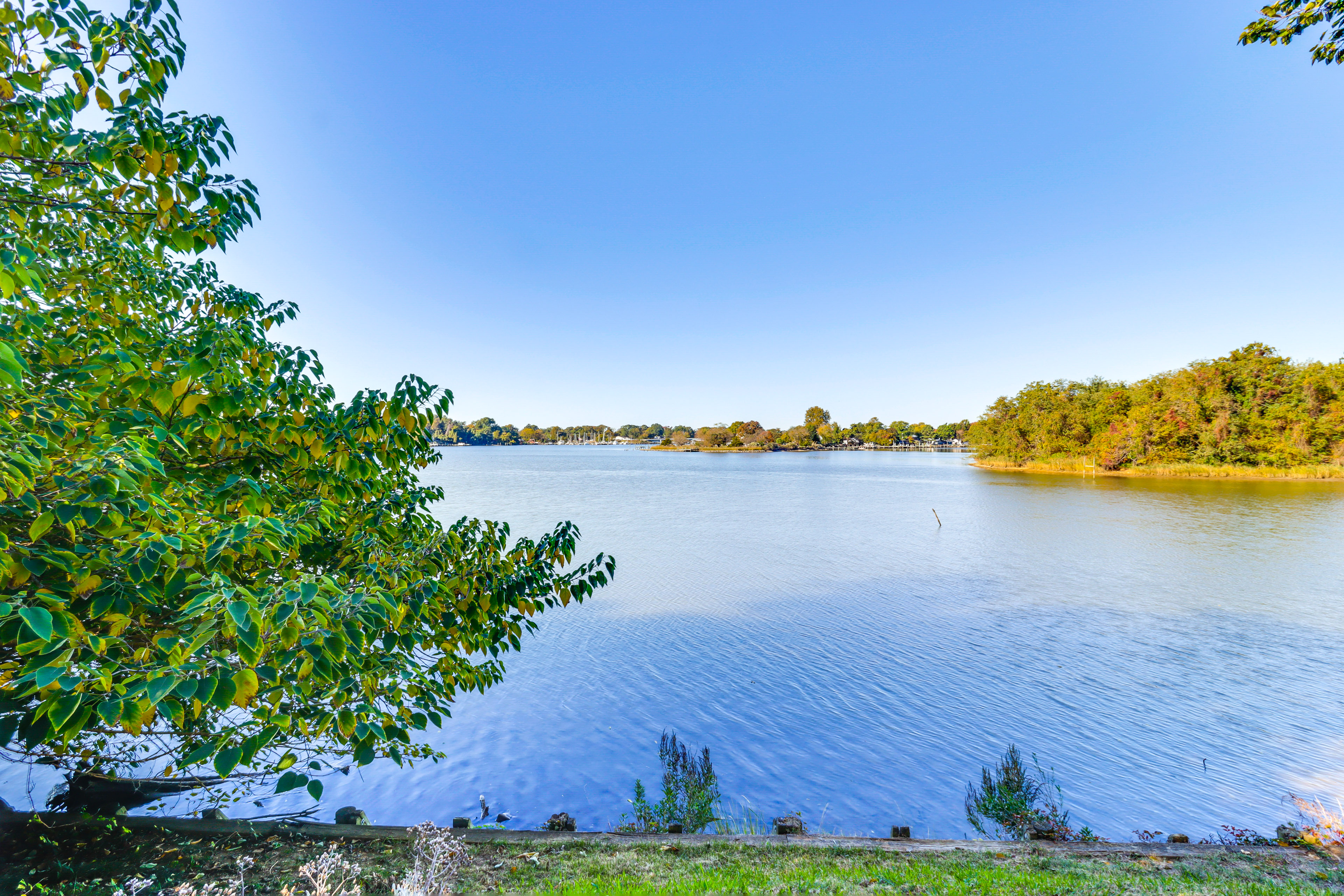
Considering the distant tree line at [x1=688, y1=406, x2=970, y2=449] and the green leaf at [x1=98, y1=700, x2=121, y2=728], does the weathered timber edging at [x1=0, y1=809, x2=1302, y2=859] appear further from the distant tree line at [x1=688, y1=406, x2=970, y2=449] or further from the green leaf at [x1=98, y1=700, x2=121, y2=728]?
the distant tree line at [x1=688, y1=406, x2=970, y2=449]

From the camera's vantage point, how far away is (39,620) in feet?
5.38

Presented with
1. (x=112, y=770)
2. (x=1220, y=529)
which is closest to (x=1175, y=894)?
(x=112, y=770)


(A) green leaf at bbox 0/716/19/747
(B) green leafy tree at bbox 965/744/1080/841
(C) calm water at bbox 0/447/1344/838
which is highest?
(A) green leaf at bbox 0/716/19/747

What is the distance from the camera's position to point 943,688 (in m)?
9.98

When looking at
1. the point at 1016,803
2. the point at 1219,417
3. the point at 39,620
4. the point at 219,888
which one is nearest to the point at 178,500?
the point at 39,620

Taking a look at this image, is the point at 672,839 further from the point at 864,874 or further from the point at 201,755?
the point at 201,755

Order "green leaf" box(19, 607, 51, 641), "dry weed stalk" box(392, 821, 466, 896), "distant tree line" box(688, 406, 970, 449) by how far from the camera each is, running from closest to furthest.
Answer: "green leaf" box(19, 607, 51, 641), "dry weed stalk" box(392, 821, 466, 896), "distant tree line" box(688, 406, 970, 449)

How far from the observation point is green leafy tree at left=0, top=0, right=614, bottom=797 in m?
1.99

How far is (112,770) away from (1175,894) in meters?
7.41

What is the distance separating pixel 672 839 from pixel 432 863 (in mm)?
2032

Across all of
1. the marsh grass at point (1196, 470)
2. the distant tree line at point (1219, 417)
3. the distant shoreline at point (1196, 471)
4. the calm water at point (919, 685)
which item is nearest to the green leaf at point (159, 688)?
the calm water at point (919, 685)

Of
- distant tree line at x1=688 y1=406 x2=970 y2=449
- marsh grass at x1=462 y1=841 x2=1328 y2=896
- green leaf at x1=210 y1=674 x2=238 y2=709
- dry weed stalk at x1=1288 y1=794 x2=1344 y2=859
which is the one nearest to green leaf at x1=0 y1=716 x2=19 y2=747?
green leaf at x1=210 y1=674 x2=238 y2=709

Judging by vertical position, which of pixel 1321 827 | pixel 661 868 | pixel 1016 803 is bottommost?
pixel 1016 803

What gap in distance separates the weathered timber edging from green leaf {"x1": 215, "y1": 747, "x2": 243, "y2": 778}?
2882mm
